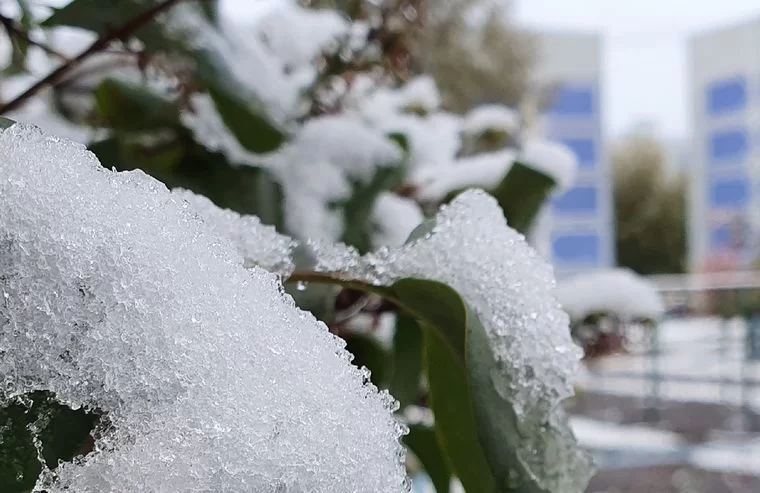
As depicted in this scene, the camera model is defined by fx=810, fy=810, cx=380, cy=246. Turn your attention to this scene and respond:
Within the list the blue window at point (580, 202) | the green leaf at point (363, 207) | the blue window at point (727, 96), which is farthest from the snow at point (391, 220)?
the blue window at point (727, 96)

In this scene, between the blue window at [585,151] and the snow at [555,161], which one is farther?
the blue window at [585,151]

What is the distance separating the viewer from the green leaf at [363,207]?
0.47 m

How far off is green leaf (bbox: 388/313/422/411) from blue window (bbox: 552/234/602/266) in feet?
25.7

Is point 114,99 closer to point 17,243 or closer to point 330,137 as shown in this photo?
point 330,137

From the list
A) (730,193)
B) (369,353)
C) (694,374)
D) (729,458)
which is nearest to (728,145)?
(730,193)

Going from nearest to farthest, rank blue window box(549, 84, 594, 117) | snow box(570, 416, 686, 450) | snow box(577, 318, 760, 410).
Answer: snow box(570, 416, 686, 450)
snow box(577, 318, 760, 410)
blue window box(549, 84, 594, 117)

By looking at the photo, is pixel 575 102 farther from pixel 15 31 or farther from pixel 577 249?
pixel 15 31

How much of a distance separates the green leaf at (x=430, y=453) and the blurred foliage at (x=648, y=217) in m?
12.7

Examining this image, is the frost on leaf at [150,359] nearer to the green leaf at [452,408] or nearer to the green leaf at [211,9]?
the green leaf at [452,408]

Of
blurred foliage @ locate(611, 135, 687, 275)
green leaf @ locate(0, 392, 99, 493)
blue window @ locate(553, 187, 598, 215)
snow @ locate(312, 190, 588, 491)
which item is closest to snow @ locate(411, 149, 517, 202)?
snow @ locate(312, 190, 588, 491)

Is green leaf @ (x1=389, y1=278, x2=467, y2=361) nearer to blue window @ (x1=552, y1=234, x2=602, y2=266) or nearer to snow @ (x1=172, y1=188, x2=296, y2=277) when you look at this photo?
snow @ (x1=172, y1=188, x2=296, y2=277)

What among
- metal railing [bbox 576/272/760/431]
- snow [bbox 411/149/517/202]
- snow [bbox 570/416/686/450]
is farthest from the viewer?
metal railing [bbox 576/272/760/431]

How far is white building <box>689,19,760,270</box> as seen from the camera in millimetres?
8977

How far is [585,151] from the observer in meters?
8.62
